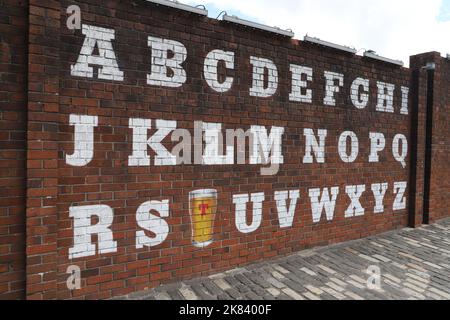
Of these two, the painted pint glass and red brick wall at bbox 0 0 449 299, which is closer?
red brick wall at bbox 0 0 449 299

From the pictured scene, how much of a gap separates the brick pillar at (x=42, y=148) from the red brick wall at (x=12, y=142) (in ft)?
0.28

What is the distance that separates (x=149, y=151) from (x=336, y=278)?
2.61 metres

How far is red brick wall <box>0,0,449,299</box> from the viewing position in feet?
9.12

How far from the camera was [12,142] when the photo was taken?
8.96ft

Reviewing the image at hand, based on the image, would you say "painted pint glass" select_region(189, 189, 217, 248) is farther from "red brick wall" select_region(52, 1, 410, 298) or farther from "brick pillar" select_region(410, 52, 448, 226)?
"brick pillar" select_region(410, 52, 448, 226)

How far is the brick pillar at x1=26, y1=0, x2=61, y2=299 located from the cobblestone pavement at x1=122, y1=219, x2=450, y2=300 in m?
0.89

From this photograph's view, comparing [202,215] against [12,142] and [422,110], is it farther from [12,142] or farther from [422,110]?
[422,110]

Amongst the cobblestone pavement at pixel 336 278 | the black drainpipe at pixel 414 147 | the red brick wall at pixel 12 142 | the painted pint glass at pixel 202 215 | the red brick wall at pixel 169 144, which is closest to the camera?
the red brick wall at pixel 12 142

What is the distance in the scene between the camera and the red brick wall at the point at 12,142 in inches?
106

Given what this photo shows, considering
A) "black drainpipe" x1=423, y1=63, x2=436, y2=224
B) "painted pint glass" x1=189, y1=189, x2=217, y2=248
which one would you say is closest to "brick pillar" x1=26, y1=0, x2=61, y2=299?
"painted pint glass" x1=189, y1=189, x2=217, y2=248

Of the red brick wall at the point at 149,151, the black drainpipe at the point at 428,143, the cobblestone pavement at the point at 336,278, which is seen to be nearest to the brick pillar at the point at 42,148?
the red brick wall at the point at 149,151

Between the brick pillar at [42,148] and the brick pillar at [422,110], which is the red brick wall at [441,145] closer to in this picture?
the brick pillar at [422,110]

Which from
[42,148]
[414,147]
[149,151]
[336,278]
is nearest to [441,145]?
[414,147]

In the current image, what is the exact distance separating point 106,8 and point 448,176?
7176mm
